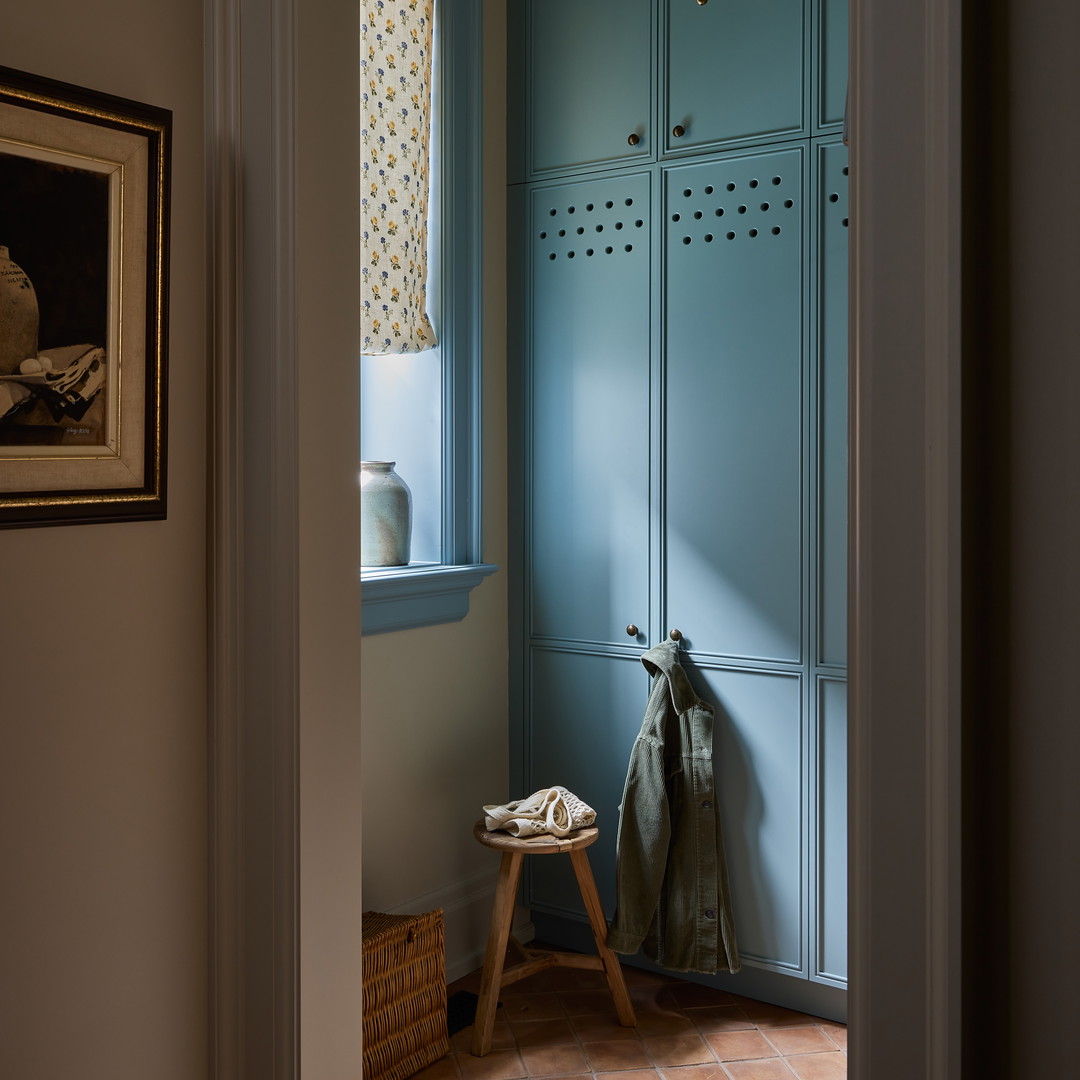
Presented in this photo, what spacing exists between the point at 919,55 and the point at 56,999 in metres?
1.60

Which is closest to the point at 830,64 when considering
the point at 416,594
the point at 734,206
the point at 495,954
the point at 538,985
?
the point at 734,206

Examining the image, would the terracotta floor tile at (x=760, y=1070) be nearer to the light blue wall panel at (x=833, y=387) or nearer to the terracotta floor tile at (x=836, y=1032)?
the terracotta floor tile at (x=836, y=1032)

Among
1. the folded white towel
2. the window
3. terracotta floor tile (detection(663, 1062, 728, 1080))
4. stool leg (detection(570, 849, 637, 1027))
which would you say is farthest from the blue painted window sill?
terracotta floor tile (detection(663, 1062, 728, 1080))

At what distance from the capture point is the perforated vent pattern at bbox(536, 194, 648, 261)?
9.94 feet

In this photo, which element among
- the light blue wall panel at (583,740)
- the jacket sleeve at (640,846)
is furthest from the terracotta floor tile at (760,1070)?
the light blue wall panel at (583,740)

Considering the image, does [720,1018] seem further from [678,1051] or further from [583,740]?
[583,740]

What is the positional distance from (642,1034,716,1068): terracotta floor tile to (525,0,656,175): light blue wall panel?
2.35 m

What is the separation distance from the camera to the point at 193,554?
168 centimetres

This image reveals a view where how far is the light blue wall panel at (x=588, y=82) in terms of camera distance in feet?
9.84

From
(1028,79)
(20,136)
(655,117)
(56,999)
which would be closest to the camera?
(1028,79)

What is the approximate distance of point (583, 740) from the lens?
3195 millimetres

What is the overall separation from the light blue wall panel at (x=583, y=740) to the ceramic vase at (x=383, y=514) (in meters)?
0.60

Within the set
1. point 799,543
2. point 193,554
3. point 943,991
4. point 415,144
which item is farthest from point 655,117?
point 943,991

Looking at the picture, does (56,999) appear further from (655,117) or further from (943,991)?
(655,117)
